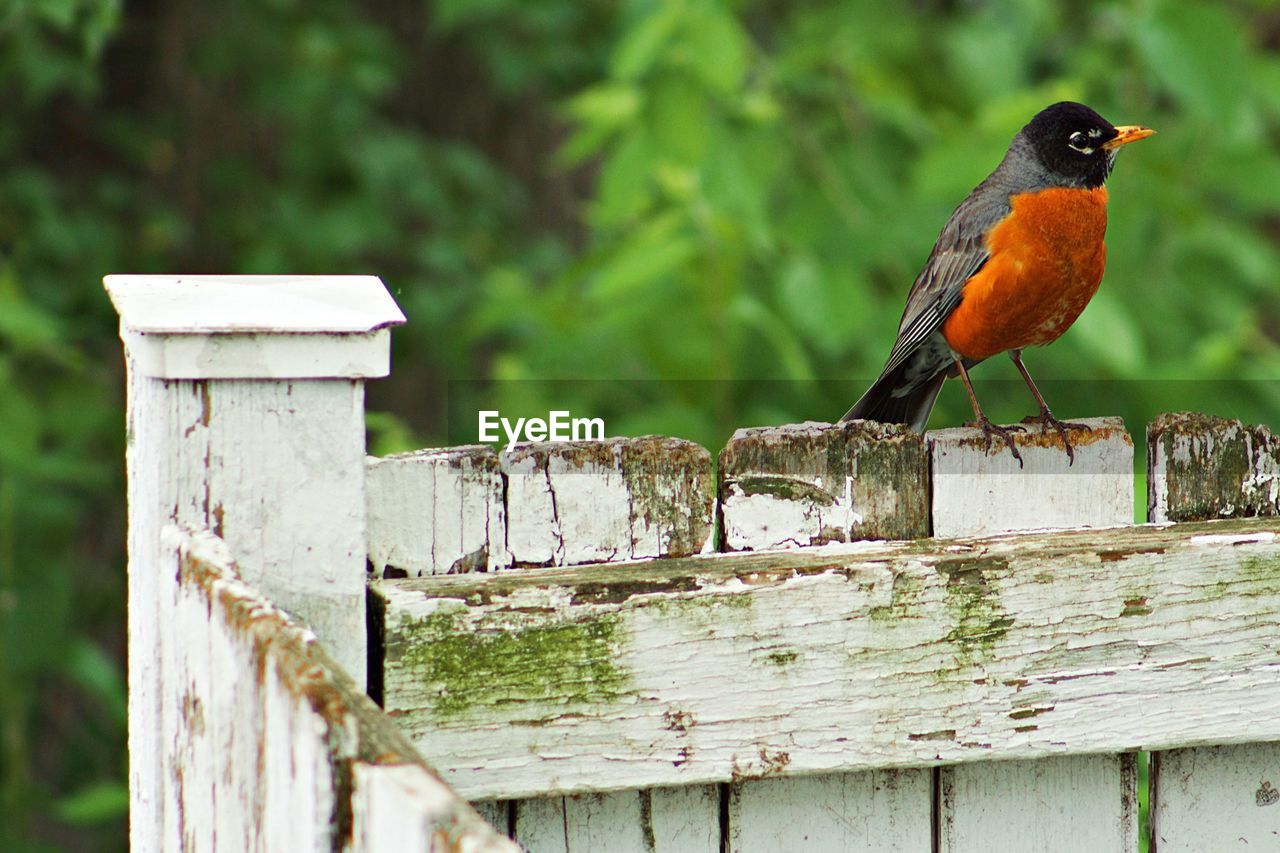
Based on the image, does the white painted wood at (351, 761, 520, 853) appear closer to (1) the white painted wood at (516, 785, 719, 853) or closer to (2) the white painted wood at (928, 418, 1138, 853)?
(1) the white painted wood at (516, 785, 719, 853)

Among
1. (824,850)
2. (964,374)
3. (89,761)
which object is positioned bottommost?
(89,761)

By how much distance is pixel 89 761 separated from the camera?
412cm

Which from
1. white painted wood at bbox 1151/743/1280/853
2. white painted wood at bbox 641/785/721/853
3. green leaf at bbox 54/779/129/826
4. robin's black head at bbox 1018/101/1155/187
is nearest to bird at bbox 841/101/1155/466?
robin's black head at bbox 1018/101/1155/187

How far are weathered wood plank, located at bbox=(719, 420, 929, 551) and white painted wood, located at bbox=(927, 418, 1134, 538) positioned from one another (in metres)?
0.03

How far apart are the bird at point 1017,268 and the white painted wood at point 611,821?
2.19 ft

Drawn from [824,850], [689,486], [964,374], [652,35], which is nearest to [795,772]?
[824,850]

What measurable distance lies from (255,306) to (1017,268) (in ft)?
3.50

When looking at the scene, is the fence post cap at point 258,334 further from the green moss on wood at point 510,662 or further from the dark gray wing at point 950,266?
the dark gray wing at point 950,266

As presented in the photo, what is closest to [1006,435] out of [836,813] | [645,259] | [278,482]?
[836,813]

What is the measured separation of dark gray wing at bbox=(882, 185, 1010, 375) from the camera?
2031 millimetres

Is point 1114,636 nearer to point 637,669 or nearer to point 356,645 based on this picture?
point 637,669

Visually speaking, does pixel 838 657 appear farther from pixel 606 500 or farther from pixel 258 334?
pixel 258 334

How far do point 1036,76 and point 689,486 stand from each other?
347 cm

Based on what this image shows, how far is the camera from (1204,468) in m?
1.62
